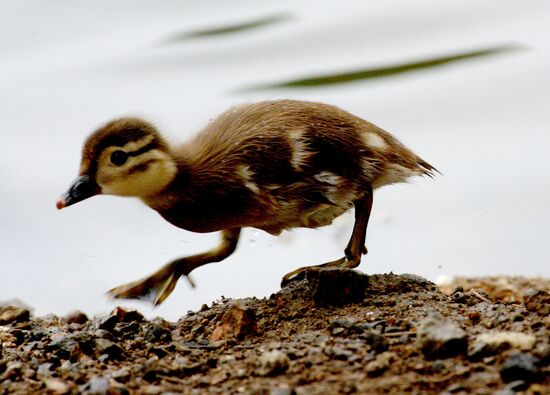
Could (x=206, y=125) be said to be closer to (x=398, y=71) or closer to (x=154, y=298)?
(x=154, y=298)

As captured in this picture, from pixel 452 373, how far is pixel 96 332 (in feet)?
3.53

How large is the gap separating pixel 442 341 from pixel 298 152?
34.1 inches

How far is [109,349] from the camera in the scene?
8.75 feet

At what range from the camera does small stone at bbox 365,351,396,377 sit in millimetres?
2283

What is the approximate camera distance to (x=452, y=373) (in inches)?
88.3

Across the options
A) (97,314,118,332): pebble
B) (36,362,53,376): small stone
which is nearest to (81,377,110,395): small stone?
(36,362,53,376): small stone

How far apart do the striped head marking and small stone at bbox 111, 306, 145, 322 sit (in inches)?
13.7

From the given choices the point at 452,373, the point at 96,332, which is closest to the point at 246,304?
the point at 96,332

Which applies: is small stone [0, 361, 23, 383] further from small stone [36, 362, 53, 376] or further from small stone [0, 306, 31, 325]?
small stone [0, 306, 31, 325]

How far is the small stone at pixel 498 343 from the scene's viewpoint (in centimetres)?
232

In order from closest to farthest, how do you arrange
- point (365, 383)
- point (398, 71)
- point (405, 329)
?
point (365, 383) → point (405, 329) → point (398, 71)

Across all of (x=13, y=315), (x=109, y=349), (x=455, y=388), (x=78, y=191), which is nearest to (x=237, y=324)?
(x=109, y=349)

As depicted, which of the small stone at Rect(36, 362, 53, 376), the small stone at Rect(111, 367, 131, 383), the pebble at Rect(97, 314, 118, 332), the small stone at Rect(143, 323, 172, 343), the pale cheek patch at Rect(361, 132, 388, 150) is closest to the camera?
the small stone at Rect(111, 367, 131, 383)

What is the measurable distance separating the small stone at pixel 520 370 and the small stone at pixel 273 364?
0.48m
